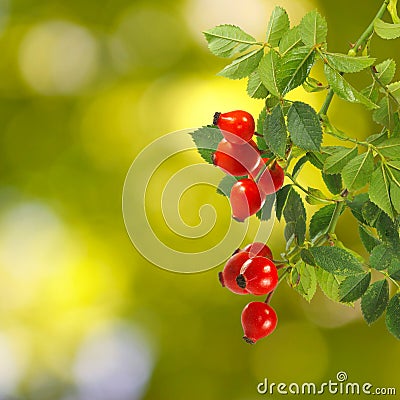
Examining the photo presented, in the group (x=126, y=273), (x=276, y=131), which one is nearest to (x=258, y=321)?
(x=276, y=131)

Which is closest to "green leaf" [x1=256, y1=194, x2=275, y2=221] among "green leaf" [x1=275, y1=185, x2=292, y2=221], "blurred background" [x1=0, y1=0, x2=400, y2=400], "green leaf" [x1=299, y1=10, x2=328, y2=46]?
"green leaf" [x1=275, y1=185, x2=292, y2=221]

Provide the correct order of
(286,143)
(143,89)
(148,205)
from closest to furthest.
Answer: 1. (286,143)
2. (148,205)
3. (143,89)

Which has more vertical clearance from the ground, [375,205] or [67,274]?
[375,205]

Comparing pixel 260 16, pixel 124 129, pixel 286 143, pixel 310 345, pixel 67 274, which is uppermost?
pixel 260 16

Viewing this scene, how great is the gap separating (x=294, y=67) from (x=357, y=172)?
0.08 meters

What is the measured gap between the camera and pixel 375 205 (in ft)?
1.36

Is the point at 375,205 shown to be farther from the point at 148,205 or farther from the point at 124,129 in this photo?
the point at 124,129

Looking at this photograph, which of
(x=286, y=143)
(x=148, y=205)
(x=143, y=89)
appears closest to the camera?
(x=286, y=143)

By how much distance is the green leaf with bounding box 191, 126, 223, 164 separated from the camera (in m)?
0.44

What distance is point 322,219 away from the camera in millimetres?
446

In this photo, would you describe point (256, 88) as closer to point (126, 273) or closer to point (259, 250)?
point (259, 250)

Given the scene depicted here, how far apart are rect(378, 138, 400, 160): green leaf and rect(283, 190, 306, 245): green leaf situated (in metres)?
0.06

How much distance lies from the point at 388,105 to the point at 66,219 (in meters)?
1.26

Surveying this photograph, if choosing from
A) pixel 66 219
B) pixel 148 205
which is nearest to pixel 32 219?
pixel 66 219
